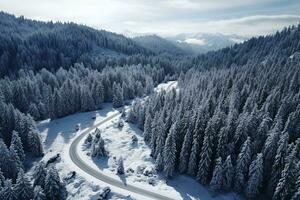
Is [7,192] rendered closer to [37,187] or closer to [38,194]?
[37,187]

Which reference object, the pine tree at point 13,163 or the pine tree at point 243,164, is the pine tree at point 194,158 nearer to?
the pine tree at point 243,164

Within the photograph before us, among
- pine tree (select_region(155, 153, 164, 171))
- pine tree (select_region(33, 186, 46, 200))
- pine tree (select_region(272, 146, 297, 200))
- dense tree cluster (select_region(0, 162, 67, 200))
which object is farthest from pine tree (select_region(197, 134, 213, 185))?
pine tree (select_region(33, 186, 46, 200))

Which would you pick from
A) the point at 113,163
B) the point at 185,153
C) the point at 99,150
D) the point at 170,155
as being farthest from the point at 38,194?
the point at 185,153

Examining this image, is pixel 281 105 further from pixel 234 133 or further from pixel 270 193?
pixel 270 193

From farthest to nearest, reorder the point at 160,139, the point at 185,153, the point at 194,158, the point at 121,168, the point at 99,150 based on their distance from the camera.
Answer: the point at 99,150, the point at 160,139, the point at 121,168, the point at 185,153, the point at 194,158

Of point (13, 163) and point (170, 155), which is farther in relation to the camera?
point (13, 163)
